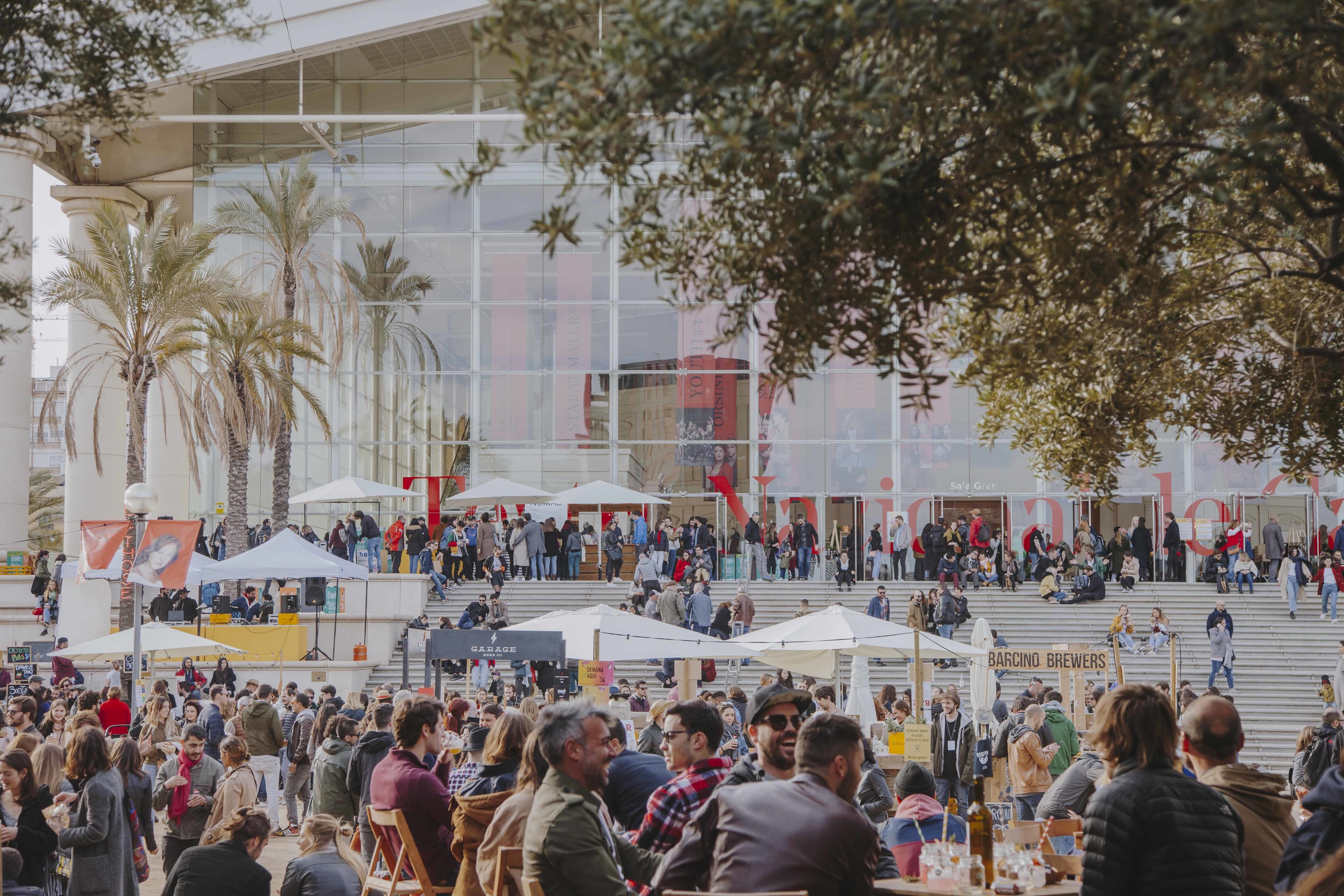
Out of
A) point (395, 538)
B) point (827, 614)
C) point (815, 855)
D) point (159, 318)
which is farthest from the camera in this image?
point (395, 538)

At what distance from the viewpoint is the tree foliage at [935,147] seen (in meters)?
4.15

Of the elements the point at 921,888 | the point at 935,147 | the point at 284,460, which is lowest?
the point at 921,888

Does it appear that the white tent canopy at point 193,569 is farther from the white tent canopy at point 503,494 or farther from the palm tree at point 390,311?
the palm tree at point 390,311

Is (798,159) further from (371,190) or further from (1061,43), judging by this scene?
(371,190)

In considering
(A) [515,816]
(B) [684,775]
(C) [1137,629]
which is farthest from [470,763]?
(C) [1137,629]

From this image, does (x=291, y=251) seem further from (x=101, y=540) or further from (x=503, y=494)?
(x=101, y=540)

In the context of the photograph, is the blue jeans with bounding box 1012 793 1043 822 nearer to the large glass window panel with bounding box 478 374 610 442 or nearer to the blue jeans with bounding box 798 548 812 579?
the blue jeans with bounding box 798 548 812 579

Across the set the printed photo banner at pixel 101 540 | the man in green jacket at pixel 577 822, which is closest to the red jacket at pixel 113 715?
the printed photo banner at pixel 101 540

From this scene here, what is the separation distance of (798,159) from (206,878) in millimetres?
4161

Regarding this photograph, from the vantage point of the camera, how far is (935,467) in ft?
126

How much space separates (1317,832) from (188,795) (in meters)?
7.27

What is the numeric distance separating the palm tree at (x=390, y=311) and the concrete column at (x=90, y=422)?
649 cm

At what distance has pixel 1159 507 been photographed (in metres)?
37.9

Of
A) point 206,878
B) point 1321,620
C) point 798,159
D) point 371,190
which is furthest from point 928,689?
point 371,190
